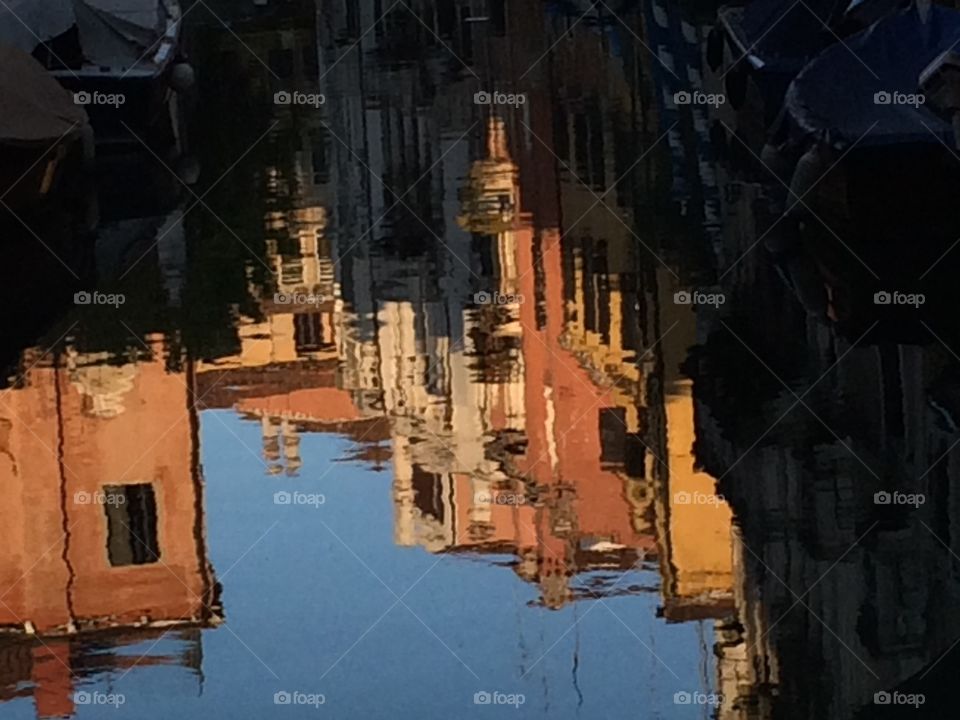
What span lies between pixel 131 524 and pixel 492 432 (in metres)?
3.15

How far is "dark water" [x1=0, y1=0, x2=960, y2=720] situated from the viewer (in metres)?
11.1

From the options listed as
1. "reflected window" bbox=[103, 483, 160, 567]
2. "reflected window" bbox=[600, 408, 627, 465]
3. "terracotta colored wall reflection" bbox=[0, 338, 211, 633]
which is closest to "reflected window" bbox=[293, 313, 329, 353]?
"terracotta colored wall reflection" bbox=[0, 338, 211, 633]

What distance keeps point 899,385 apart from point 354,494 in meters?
3.87

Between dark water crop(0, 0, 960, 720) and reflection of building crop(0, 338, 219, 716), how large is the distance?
0.11 feet

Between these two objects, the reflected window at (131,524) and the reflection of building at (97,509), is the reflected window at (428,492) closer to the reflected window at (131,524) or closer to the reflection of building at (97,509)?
the reflection of building at (97,509)

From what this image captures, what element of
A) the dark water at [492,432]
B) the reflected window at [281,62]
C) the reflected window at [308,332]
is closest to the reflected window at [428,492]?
the dark water at [492,432]

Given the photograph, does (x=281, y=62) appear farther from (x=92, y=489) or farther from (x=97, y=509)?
(x=97, y=509)

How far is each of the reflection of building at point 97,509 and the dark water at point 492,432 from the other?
0.11 ft

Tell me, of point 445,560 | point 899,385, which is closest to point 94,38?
point 899,385

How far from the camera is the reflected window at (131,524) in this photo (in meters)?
13.2

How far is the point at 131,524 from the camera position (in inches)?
546

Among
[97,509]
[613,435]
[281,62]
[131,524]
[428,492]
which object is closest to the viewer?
[428,492]

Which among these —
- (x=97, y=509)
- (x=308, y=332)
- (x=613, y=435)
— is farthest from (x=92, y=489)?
(x=308, y=332)

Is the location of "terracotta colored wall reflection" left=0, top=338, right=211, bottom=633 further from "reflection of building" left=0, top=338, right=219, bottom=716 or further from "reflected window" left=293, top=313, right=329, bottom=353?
"reflected window" left=293, top=313, right=329, bottom=353
